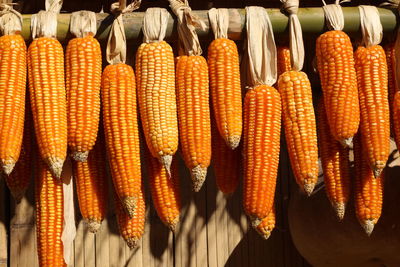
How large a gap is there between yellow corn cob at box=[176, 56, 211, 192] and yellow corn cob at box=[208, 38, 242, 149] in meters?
0.06

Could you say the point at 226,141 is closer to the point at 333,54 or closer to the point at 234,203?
the point at 333,54

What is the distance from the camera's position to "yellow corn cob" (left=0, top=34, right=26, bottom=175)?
2.84m

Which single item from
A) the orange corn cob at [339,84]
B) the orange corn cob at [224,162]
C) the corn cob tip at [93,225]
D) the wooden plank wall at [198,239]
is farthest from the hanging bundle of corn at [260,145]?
the wooden plank wall at [198,239]

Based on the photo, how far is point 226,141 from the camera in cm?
301

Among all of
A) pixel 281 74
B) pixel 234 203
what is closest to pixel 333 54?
pixel 281 74

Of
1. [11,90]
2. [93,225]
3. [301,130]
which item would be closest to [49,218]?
[93,225]

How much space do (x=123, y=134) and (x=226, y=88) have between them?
1.89 feet

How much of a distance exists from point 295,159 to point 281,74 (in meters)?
0.52

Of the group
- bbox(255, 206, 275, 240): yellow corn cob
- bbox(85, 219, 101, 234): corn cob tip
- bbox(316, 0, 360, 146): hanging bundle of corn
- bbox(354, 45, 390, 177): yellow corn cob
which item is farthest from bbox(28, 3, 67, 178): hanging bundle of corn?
bbox(354, 45, 390, 177): yellow corn cob

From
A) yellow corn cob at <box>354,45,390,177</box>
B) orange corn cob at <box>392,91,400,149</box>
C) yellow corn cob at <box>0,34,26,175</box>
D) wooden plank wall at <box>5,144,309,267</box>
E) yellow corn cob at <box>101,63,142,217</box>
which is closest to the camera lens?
yellow corn cob at <box>0,34,26,175</box>

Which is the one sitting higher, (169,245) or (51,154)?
(51,154)

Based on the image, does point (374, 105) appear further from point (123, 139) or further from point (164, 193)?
point (123, 139)

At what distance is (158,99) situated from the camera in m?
2.96

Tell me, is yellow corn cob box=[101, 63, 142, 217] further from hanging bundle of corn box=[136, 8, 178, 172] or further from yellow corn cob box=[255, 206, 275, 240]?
yellow corn cob box=[255, 206, 275, 240]
